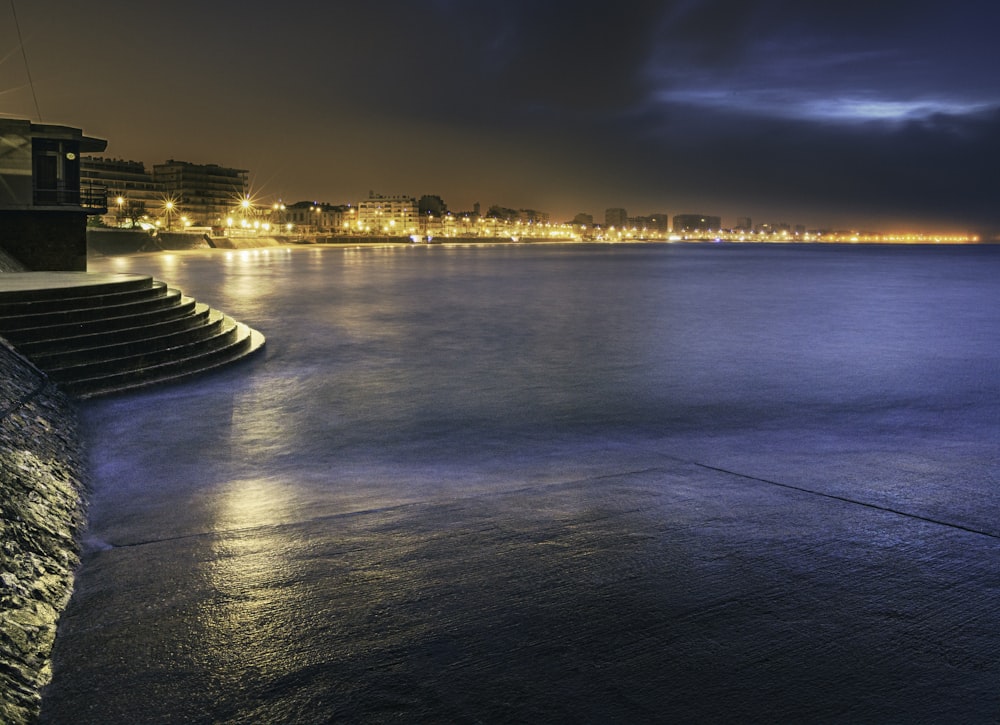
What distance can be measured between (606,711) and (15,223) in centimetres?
2531

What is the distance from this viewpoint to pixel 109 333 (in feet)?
35.8

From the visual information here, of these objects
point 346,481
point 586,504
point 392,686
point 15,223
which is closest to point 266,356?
point 346,481

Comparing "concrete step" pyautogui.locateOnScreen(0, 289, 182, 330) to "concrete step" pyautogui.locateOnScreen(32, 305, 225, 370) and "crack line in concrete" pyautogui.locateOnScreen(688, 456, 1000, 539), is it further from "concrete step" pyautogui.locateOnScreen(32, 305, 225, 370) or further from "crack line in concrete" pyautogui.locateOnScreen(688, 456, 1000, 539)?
"crack line in concrete" pyautogui.locateOnScreen(688, 456, 1000, 539)

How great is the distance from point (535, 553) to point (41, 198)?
24.9m

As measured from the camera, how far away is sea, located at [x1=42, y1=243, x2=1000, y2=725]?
3.22 metres

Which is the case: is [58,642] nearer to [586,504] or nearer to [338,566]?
[338,566]

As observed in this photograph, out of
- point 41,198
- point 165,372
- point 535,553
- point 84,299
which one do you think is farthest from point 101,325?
point 41,198

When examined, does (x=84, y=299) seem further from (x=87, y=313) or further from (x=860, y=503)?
(x=860, y=503)

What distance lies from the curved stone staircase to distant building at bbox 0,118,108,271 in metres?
Result: 10.8

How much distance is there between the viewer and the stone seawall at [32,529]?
3.33 meters

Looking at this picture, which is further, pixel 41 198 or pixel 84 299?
pixel 41 198

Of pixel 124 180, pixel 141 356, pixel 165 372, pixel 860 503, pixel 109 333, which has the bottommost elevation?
pixel 860 503

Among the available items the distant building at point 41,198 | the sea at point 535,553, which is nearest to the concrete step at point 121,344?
the sea at point 535,553

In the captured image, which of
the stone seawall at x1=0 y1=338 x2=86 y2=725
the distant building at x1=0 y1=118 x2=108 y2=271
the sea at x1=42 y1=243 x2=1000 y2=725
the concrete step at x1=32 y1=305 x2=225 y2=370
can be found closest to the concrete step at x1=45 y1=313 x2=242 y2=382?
the concrete step at x1=32 y1=305 x2=225 y2=370
